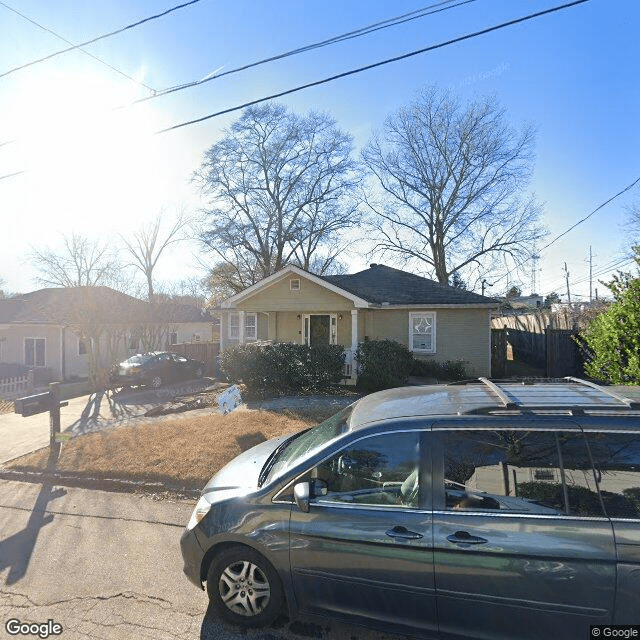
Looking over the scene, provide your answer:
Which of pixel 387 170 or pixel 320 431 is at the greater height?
pixel 387 170

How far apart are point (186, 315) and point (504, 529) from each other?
2859 cm

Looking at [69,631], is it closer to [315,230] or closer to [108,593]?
[108,593]

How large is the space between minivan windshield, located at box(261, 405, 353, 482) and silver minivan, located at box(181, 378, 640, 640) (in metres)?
0.04

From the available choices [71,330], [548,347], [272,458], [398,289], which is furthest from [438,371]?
[71,330]

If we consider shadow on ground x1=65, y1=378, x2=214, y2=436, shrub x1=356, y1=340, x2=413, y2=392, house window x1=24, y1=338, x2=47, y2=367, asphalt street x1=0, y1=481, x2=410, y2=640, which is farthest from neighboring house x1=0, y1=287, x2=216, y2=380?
asphalt street x1=0, y1=481, x2=410, y2=640

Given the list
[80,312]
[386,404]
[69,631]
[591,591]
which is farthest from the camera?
[80,312]

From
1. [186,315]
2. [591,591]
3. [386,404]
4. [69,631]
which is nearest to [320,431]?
[386,404]

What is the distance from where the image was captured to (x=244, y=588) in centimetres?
300

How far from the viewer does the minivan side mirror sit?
109 inches

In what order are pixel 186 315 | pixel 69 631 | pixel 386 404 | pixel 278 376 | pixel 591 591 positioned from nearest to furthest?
pixel 591 591 → pixel 69 631 → pixel 386 404 → pixel 278 376 → pixel 186 315

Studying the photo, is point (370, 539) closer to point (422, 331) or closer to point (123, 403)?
point (123, 403)

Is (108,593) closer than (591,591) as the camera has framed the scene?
No

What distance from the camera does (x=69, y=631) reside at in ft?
9.87

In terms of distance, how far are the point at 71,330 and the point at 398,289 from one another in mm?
14527
